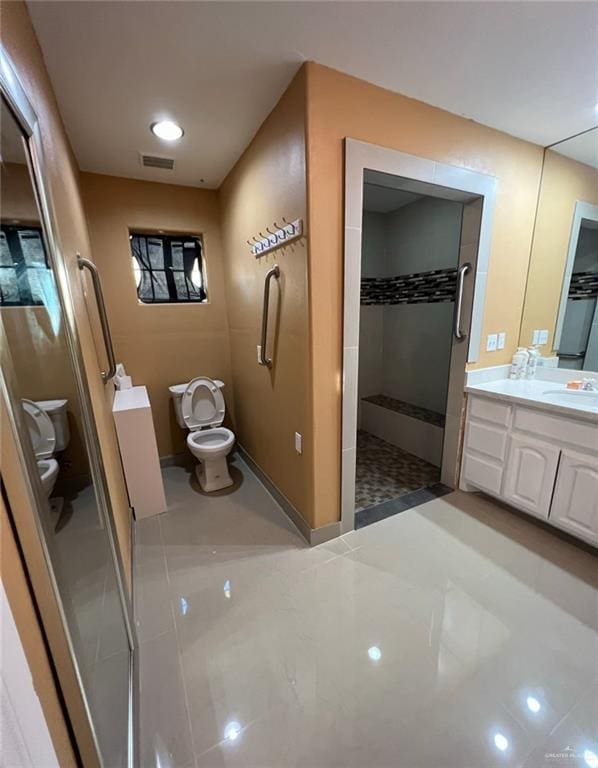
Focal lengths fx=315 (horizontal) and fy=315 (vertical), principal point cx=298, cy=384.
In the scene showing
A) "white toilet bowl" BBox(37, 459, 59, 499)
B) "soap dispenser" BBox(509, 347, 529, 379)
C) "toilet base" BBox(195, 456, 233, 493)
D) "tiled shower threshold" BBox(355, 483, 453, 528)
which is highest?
"white toilet bowl" BBox(37, 459, 59, 499)

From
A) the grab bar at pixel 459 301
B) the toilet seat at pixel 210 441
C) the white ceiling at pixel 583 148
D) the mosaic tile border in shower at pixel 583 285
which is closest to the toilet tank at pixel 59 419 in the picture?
the toilet seat at pixel 210 441

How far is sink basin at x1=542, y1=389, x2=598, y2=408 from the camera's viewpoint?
6.58 ft

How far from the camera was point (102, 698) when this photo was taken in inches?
33.2

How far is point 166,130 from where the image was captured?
1.85m

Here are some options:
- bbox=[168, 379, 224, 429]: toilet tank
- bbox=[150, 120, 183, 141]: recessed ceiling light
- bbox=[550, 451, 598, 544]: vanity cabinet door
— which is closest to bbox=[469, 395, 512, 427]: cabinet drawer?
bbox=[550, 451, 598, 544]: vanity cabinet door

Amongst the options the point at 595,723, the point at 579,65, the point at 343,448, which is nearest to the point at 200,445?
the point at 343,448

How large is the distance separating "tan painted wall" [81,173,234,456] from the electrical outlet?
2239 mm

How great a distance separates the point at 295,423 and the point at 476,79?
6.47 feet

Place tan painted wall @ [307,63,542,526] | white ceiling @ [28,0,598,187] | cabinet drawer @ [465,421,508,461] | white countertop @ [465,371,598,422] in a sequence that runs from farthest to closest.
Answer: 1. cabinet drawer @ [465,421,508,461]
2. white countertop @ [465,371,598,422]
3. tan painted wall @ [307,63,542,526]
4. white ceiling @ [28,0,598,187]

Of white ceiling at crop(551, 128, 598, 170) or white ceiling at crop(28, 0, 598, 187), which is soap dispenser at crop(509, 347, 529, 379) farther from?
white ceiling at crop(28, 0, 598, 187)

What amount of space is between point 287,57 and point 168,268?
6.25ft

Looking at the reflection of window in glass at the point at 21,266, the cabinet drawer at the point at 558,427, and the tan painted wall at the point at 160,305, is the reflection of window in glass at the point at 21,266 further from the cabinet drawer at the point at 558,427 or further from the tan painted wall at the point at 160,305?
the cabinet drawer at the point at 558,427

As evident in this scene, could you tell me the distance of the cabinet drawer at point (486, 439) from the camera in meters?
2.13

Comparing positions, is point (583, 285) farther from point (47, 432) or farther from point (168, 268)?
point (168, 268)
